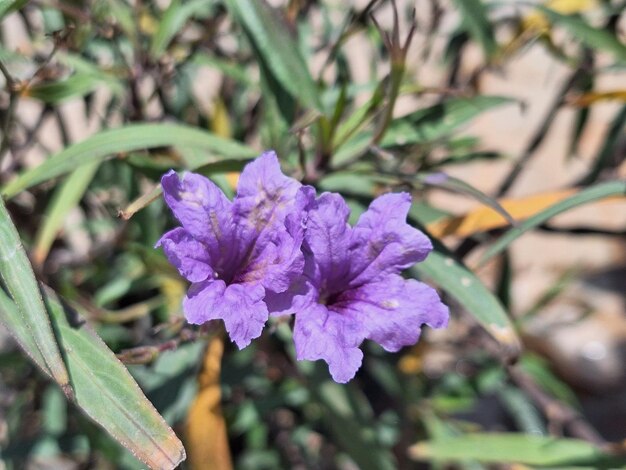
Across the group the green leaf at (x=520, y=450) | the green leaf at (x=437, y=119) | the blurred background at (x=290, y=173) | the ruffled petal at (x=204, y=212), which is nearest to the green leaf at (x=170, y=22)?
the blurred background at (x=290, y=173)

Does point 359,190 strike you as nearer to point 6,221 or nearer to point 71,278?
point 6,221

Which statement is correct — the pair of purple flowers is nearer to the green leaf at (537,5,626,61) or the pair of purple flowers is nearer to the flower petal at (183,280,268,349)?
the flower petal at (183,280,268,349)

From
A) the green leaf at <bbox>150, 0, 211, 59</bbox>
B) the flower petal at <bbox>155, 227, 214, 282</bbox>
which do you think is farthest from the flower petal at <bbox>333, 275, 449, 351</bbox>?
the green leaf at <bbox>150, 0, 211, 59</bbox>

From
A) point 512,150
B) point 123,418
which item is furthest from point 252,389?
point 512,150

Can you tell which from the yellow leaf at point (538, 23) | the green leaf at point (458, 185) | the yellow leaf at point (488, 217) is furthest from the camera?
the yellow leaf at point (538, 23)

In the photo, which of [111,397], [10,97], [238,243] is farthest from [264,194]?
[10,97]

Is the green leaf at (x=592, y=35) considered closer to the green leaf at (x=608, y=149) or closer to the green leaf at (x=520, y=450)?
the green leaf at (x=608, y=149)
